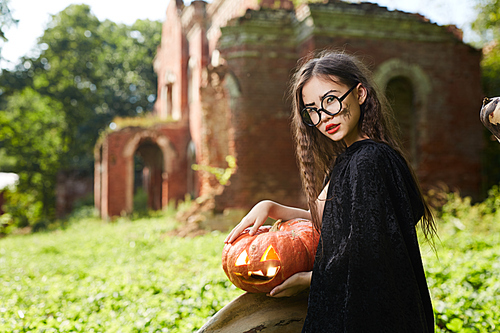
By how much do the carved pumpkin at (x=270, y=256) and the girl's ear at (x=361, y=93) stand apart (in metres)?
0.73

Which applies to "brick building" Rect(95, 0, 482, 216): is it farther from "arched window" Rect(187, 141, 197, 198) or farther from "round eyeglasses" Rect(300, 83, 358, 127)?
"round eyeglasses" Rect(300, 83, 358, 127)

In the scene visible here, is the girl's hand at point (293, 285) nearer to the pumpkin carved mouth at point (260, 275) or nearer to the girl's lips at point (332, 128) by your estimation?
the pumpkin carved mouth at point (260, 275)

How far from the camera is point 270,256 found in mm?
2010

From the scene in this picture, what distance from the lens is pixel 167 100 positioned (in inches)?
885

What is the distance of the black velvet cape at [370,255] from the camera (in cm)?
164

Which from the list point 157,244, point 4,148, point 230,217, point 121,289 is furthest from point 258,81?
point 4,148

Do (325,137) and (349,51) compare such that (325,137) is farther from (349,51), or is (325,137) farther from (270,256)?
(349,51)

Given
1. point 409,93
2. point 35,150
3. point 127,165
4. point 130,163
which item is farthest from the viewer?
point 35,150

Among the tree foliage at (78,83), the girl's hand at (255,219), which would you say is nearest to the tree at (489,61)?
the girl's hand at (255,219)

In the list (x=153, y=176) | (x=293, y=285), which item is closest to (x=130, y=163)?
(x=153, y=176)

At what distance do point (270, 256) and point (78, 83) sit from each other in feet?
99.9

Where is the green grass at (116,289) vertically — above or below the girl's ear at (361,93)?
below

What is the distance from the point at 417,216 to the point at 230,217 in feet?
27.2

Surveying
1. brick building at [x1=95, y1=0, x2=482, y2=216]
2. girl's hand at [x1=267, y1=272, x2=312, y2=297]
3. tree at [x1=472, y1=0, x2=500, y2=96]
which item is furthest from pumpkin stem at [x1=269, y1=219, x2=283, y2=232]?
tree at [x1=472, y1=0, x2=500, y2=96]
